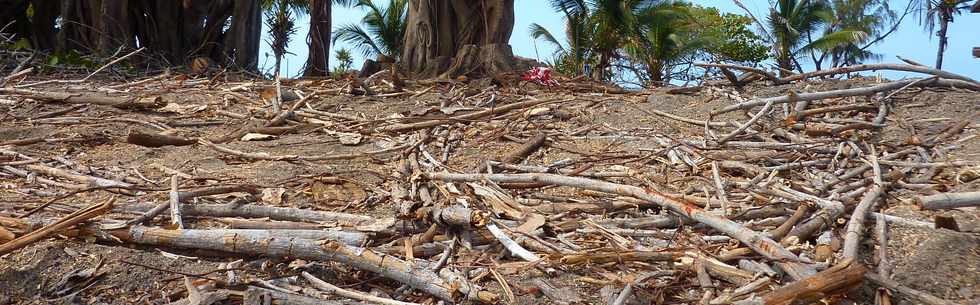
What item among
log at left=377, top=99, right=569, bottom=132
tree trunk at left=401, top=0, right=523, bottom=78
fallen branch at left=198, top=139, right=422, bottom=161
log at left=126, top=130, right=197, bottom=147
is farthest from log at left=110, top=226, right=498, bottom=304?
tree trunk at left=401, top=0, right=523, bottom=78

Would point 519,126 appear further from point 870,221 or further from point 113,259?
point 113,259

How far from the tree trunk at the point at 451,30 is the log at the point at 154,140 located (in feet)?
9.60

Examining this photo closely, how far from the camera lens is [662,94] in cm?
460

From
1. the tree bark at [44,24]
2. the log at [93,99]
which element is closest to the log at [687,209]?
the log at [93,99]

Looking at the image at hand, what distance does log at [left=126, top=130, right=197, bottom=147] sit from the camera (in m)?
3.33

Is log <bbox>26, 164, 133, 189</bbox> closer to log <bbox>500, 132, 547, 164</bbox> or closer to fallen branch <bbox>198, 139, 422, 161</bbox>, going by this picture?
fallen branch <bbox>198, 139, 422, 161</bbox>

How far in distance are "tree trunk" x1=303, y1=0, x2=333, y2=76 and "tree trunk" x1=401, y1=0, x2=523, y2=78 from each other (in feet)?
9.81

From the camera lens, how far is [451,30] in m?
6.46

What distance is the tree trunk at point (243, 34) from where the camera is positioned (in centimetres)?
873

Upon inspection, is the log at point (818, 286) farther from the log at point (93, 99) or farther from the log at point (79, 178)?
the log at point (93, 99)

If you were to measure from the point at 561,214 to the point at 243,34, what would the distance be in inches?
291

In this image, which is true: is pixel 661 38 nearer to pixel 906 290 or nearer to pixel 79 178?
pixel 79 178

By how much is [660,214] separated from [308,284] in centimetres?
105

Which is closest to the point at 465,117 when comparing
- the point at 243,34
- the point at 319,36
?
the point at 243,34
